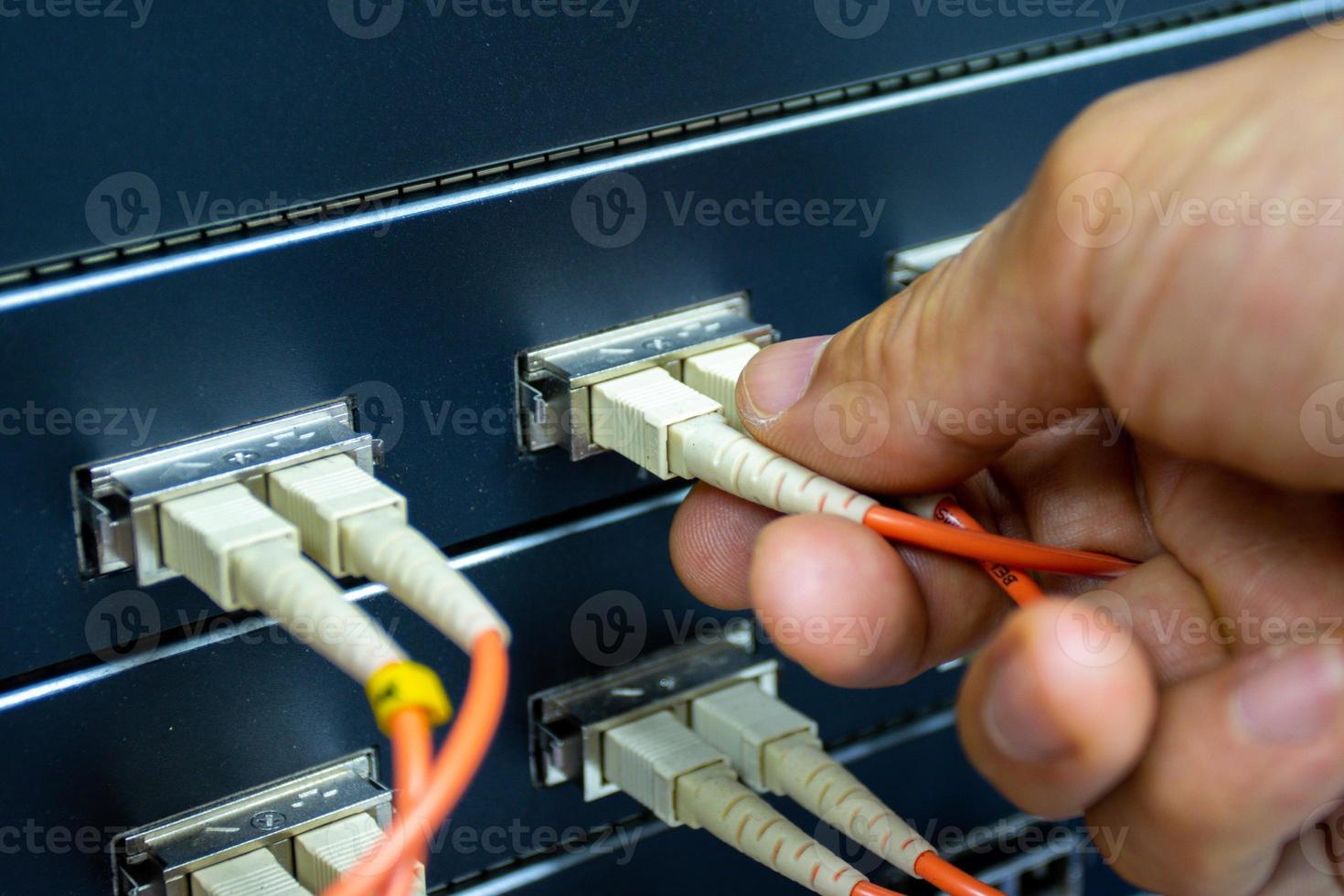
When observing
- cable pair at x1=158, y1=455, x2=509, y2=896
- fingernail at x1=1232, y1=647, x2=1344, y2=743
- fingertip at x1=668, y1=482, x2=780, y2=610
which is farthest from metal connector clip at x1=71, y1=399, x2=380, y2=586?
fingernail at x1=1232, y1=647, x2=1344, y2=743

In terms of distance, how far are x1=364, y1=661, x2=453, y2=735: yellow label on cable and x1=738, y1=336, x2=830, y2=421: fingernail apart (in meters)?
0.22

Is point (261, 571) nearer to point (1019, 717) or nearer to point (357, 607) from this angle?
point (357, 607)

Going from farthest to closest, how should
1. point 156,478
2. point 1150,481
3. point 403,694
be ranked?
point 1150,481 → point 156,478 → point 403,694

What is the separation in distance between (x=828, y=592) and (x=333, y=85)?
24 cm

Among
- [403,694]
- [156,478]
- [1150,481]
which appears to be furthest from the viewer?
[1150,481]

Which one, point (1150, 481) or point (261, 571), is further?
point (1150, 481)

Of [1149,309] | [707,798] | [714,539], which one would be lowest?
[707,798]

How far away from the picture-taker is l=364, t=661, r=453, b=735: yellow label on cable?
400 mm

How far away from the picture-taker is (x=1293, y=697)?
466 millimetres

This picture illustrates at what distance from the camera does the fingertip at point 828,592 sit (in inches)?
21.5

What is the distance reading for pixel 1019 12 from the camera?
685mm

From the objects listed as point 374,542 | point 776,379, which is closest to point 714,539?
A: point 776,379

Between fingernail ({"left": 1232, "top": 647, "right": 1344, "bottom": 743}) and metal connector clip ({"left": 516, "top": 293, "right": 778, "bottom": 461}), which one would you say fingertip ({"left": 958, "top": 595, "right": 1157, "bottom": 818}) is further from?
metal connector clip ({"left": 516, "top": 293, "right": 778, "bottom": 461})

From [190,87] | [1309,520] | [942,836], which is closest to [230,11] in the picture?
[190,87]
